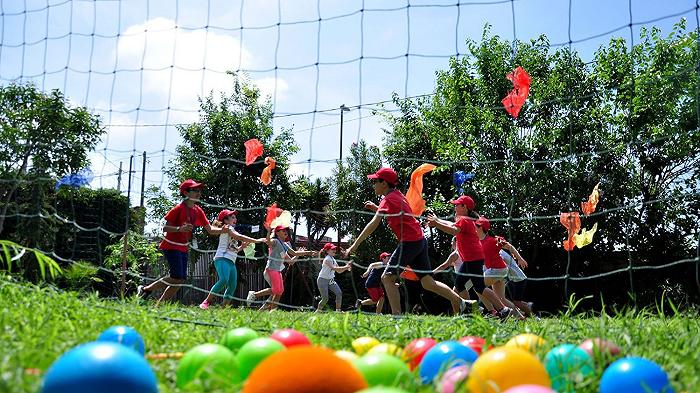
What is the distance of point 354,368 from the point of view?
1.82 m

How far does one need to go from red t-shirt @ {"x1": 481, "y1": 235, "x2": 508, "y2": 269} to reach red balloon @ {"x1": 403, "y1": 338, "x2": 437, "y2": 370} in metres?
5.80

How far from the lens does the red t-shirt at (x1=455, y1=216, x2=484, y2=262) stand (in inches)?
299

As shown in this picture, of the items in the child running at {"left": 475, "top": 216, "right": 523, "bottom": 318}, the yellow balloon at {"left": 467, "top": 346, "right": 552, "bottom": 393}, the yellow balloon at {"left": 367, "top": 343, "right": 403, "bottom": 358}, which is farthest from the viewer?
the child running at {"left": 475, "top": 216, "right": 523, "bottom": 318}

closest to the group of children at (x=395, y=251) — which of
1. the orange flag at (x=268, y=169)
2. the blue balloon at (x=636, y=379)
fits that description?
the orange flag at (x=268, y=169)

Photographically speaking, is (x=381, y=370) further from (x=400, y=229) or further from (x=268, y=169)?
(x=268, y=169)

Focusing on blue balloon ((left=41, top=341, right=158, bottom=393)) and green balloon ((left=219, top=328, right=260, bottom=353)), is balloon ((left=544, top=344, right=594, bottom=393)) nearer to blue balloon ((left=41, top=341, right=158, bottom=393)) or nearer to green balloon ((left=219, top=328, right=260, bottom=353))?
green balloon ((left=219, top=328, right=260, bottom=353))

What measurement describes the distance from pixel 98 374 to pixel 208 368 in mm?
544

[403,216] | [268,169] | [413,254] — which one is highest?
[268,169]

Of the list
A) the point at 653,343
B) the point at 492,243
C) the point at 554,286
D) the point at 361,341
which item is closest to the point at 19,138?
the point at 492,243

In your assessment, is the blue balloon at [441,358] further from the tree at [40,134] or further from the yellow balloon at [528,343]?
the tree at [40,134]

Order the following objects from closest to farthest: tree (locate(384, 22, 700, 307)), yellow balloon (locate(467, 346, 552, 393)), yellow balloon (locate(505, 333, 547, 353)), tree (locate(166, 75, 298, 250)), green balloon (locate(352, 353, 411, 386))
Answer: yellow balloon (locate(467, 346, 552, 393)), green balloon (locate(352, 353, 411, 386)), yellow balloon (locate(505, 333, 547, 353)), tree (locate(384, 22, 700, 307)), tree (locate(166, 75, 298, 250))

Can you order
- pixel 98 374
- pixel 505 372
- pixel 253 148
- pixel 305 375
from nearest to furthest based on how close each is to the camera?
pixel 98 374, pixel 305 375, pixel 505 372, pixel 253 148

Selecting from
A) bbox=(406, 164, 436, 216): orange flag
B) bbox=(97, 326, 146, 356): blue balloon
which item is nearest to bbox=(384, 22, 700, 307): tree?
bbox=(406, 164, 436, 216): orange flag

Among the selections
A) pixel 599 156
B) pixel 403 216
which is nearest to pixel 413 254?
pixel 403 216
